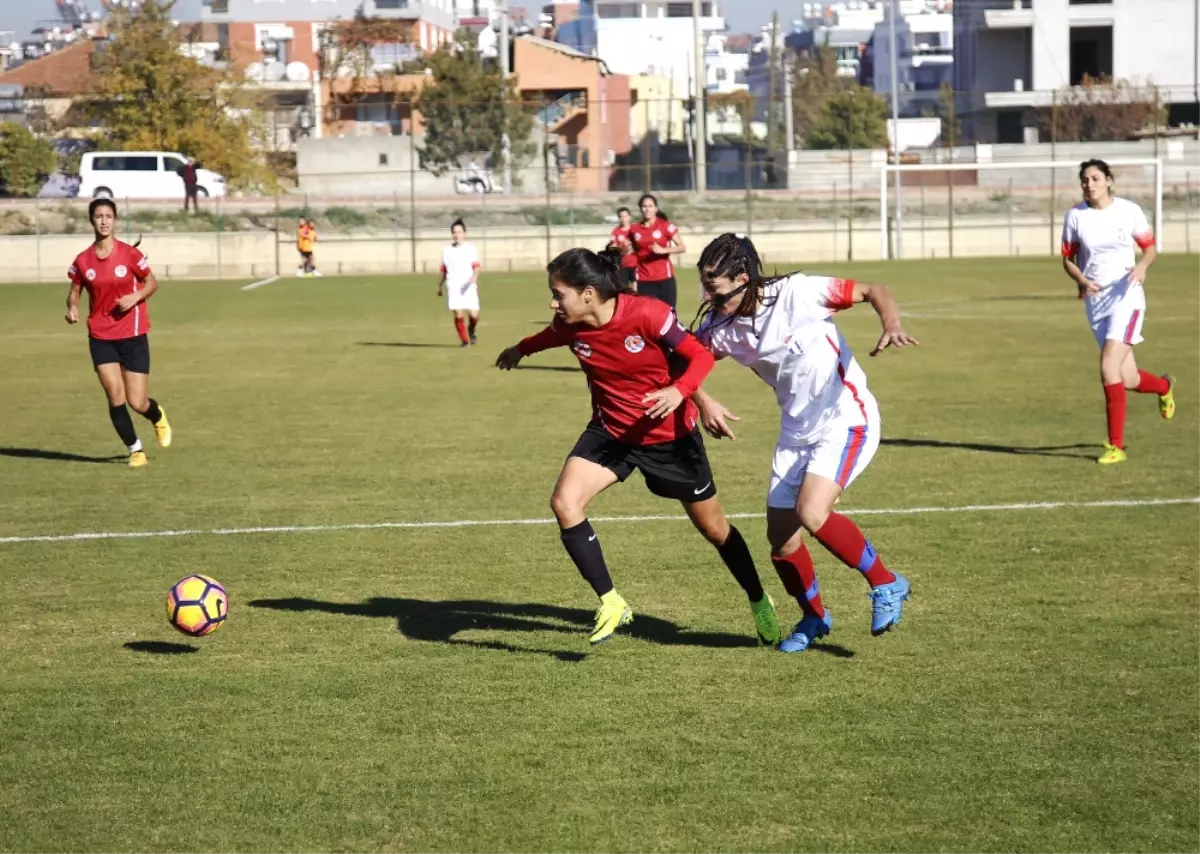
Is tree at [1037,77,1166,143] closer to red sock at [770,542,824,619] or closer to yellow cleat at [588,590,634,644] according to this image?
red sock at [770,542,824,619]

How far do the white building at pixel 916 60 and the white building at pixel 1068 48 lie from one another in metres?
36.8

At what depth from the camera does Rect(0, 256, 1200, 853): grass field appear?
15.5 feet

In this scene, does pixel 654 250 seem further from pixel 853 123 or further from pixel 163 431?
pixel 853 123

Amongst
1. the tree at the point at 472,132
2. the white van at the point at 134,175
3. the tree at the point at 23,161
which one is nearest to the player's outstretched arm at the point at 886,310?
the white van at the point at 134,175

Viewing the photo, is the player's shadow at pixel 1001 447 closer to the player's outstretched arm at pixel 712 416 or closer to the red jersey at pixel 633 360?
the red jersey at pixel 633 360

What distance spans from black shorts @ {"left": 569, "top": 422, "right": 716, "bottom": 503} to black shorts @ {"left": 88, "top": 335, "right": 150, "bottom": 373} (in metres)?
6.57

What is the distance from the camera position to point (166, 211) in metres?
48.6

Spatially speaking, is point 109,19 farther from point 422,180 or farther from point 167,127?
point 422,180

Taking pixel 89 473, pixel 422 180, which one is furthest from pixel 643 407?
pixel 422 180

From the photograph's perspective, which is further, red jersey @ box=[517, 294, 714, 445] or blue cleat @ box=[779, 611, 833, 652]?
blue cleat @ box=[779, 611, 833, 652]

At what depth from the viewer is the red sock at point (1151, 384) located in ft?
39.1

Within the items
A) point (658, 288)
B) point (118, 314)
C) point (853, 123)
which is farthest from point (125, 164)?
point (118, 314)

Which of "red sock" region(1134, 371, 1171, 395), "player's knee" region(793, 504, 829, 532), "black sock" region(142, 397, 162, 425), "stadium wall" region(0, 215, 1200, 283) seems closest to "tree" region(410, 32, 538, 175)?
"stadium wall" region(0, 215, 1200, 283)

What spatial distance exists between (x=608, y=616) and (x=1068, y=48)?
68.2m
